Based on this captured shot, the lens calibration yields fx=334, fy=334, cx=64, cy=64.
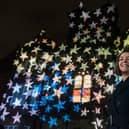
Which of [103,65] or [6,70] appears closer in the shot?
[103,65]

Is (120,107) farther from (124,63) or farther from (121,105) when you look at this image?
(124,63)

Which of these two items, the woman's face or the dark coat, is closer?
the dark coat

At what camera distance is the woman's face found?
5.36 ft

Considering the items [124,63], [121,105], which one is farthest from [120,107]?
[124,63]

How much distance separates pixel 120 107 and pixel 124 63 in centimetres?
26

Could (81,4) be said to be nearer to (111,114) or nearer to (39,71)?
(39,71)

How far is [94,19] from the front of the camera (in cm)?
457

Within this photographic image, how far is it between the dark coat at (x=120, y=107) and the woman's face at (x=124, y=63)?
0.08 metres

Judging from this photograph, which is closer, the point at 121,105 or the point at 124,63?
the point at 121,105

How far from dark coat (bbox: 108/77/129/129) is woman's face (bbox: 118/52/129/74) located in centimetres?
8

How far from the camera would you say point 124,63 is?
1646 mm

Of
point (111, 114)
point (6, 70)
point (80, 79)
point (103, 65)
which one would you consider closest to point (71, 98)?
point (80, 79)

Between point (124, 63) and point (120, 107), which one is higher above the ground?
point (124, 63)

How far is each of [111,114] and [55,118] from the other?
113 inches
